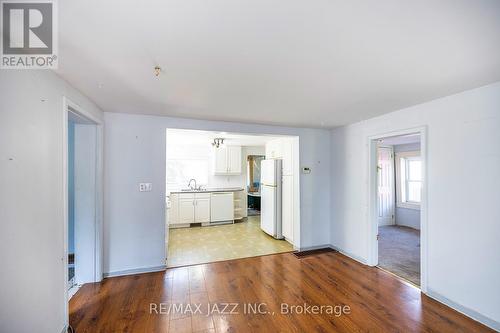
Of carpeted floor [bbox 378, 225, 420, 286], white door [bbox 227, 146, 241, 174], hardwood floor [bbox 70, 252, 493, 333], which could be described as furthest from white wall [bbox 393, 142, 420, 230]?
white door [bbox 227, 146, 241, 174]

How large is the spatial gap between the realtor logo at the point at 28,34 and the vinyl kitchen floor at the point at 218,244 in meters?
2.95

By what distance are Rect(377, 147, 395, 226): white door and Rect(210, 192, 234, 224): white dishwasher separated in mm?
4211

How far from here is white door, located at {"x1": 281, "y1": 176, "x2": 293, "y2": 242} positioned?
421cm

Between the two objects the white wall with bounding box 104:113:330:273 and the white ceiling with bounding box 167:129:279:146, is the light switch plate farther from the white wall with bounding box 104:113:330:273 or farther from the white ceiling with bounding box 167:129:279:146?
the white ceiling with bounding box 167:129:279:146

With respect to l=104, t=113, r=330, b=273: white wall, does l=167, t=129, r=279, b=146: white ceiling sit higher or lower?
higher

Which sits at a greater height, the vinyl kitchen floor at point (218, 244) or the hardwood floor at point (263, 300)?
the hardwood floor at point (263, 300)

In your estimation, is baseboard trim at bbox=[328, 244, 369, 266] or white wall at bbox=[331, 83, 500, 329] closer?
white wall at bbox=[331, 83, 500, 329]

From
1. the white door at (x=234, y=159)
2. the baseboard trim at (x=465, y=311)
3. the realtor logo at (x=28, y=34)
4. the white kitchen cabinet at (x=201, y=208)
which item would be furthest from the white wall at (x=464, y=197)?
the white kitchen cabinet at (x=201, y=208)

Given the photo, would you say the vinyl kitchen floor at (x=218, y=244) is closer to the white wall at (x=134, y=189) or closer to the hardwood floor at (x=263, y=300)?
the hardwood floor at (x=263, y=300)

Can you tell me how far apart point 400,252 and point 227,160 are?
4.51 metres

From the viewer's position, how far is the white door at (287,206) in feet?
13.8

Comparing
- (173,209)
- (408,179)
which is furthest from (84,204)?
(408,179)

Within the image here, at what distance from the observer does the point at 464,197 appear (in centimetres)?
218

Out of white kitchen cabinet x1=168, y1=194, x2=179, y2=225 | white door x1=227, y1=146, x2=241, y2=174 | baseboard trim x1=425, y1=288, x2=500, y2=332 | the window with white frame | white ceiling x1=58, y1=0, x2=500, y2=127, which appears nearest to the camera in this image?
white ceiling x1=58, y1=0, x2=500, y2=127
